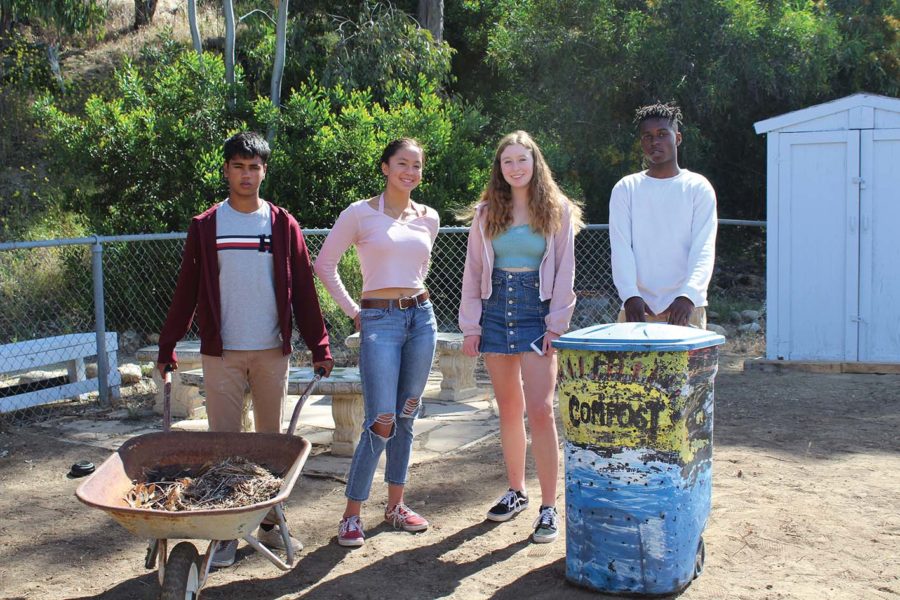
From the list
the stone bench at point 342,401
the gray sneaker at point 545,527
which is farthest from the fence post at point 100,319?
the gray sneaker at point 545,527

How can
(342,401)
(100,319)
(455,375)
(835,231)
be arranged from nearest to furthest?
(342,401) → (100,319) → (455,375) → (835,231)

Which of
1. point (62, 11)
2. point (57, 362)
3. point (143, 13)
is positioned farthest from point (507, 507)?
point (143, 13)

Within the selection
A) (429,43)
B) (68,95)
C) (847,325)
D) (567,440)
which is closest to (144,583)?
(567,440)

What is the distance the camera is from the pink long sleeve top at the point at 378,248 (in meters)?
4.23

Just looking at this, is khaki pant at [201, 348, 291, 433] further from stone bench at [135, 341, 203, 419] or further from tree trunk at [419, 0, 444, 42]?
tree trunk at [419, 0, 444, 42]

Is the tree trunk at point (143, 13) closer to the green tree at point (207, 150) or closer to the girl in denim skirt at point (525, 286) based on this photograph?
the green tree at point (207, 150)

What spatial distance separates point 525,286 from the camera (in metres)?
4.32

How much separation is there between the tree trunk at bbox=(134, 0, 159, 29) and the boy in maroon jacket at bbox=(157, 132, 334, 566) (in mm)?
20526

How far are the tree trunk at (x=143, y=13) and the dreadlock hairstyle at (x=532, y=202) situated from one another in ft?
67.6

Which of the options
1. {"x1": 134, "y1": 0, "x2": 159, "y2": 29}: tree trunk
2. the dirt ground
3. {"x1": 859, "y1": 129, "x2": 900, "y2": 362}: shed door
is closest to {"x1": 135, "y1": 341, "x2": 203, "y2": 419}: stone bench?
the dirt ground

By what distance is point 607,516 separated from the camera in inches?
143

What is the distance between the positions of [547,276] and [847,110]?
19.0 ft

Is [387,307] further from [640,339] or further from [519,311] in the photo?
[640,339]

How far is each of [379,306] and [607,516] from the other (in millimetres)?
1387
